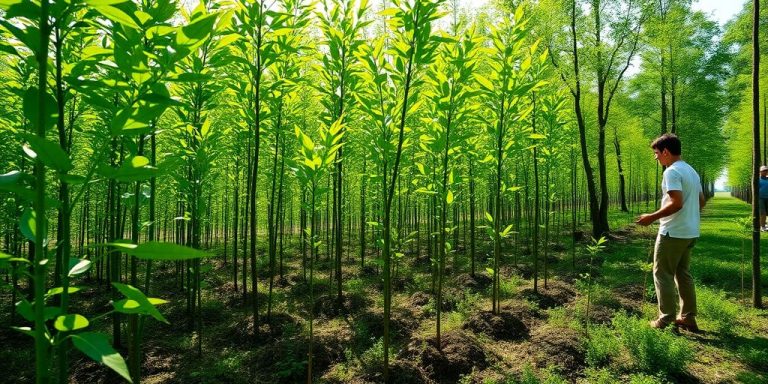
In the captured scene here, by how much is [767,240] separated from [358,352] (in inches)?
546

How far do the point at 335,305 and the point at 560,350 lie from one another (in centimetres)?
436

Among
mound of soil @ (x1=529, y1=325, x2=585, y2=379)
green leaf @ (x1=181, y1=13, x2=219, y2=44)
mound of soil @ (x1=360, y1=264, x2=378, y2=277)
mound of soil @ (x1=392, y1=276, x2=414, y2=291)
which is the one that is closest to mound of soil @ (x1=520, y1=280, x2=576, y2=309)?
mound of soil @ (x1=529, y1=325, x2=585, y2=379)

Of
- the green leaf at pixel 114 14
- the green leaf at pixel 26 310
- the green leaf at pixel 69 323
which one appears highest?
the green leaf at pixel 114 14

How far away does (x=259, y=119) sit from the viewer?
516 centimetres

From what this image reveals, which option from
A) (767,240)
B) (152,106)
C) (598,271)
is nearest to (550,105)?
(598,271)

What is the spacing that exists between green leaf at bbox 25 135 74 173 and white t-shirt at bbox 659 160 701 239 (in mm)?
5931

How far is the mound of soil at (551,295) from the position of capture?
6938 mm

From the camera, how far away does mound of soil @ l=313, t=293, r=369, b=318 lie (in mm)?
7434

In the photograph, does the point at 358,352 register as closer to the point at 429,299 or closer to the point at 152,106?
the point at 429,299

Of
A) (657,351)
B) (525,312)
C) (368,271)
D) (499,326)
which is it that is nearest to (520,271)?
(525,312)

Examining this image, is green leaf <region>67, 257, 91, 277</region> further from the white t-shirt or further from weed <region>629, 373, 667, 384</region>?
the white t-shirt

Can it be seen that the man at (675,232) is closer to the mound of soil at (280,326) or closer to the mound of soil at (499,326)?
the mound of soil at (499,326)

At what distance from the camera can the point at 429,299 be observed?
25.5 ft

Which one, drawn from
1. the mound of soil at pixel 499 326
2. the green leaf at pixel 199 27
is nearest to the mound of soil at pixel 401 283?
the mound of soil at pixel 499 326
